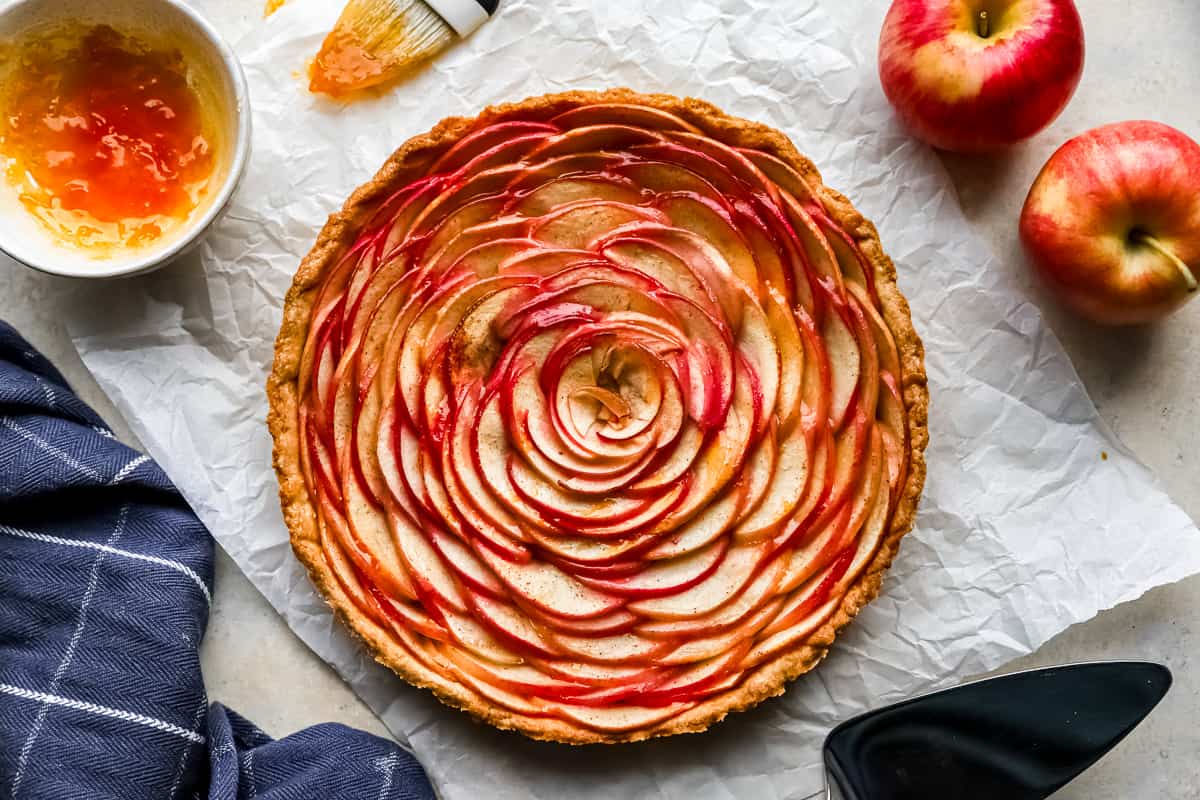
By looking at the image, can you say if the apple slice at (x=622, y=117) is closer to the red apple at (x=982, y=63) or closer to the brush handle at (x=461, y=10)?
the brush handle at (x=461, y=10)

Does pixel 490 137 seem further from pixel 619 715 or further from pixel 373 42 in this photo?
pixel 619 715

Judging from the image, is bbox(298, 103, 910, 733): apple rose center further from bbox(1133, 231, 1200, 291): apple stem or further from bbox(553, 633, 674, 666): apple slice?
bbox(1133, 231, 1200, 291): apple stem

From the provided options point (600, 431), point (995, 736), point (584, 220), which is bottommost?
point (995, 736)

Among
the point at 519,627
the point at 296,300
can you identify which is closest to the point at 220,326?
the point at 296,300

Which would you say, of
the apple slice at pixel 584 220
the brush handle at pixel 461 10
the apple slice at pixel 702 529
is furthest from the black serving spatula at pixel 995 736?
the brush handle at pixel 461 10

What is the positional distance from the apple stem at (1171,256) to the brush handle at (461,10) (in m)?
1.38

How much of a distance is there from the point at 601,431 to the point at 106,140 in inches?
45.4

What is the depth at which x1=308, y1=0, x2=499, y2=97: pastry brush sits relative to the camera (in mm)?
2426

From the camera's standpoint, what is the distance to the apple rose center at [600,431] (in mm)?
2244

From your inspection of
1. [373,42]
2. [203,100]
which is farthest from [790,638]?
[203,100]

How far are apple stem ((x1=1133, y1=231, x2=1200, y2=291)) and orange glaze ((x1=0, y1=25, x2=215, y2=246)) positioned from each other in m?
1.85

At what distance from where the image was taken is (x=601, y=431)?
230cm

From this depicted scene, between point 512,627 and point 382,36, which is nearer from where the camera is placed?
point 512,627

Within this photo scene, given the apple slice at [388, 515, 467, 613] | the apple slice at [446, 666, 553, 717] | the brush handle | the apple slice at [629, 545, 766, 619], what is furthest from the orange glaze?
the apple slice at [629, 545, 766, 619]
